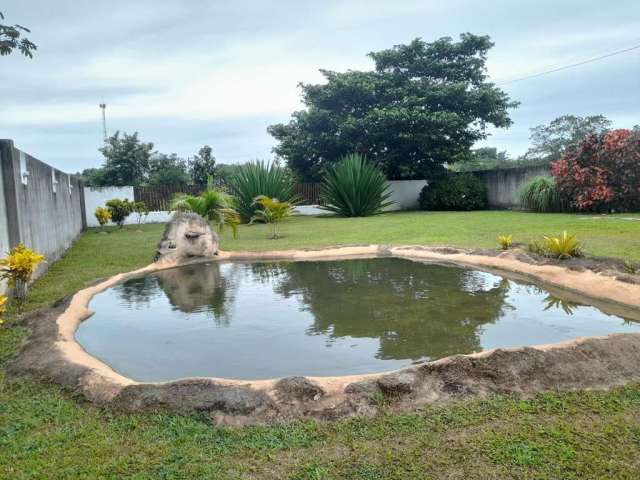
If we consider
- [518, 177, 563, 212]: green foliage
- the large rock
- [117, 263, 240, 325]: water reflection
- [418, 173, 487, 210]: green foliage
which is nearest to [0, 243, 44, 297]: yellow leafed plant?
[117, 263, 240, 325]: water reflection

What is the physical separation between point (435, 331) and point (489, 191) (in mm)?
16230

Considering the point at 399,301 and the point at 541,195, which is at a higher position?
the point at 541,195

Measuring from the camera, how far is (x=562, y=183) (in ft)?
47.2

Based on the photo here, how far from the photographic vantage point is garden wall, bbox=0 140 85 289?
6.09 metres

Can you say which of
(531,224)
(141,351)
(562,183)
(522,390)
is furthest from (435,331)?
(562,183)

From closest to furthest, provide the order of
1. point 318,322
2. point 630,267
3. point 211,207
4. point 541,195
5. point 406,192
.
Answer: point 318,322, point 630,267, point 211,207, point 541,195, point 406,192

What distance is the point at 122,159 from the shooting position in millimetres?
22016

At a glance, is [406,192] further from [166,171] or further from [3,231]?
[3,231]

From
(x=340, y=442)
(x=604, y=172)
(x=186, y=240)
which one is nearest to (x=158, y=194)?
(x=186, y=240)

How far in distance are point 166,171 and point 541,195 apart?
15.7m

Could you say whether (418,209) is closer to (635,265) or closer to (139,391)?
(635,265)

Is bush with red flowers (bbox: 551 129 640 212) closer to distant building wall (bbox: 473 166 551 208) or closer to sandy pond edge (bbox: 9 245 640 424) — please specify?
distant building wall (bbox: 473 166 551 208)

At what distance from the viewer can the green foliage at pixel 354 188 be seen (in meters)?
16.7

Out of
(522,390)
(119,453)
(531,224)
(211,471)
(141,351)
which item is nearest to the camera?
(211,471)
